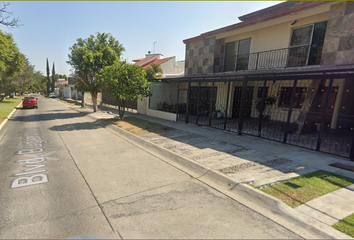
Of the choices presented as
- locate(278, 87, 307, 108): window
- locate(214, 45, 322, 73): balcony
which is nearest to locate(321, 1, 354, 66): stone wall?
locate(214, 45, 322, 73): balcony

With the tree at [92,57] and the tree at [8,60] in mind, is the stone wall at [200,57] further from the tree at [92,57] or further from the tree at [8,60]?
the tree at [8,60]

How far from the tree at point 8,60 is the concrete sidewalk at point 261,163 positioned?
1162 centimetres

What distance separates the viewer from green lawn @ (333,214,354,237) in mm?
2648

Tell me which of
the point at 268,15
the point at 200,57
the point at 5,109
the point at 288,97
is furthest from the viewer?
the point at 5,109

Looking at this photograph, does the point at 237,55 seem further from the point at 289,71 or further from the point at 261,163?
the point at 261,163

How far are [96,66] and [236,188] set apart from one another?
1610 centimetres

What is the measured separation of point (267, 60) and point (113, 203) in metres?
11.7

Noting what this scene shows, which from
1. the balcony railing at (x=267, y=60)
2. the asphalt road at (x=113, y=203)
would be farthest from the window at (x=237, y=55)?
the asphalt road at (x=113, y=203)

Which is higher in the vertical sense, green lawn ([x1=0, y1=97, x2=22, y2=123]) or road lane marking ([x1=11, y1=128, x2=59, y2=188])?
road lane marking ([x1=11, y1=128, x2=59, y2=188])

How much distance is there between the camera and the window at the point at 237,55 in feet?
40.9

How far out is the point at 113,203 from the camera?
343cm

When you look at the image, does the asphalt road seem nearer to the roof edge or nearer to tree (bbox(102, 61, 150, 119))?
tree (bbox(102, 61, 150, 119))

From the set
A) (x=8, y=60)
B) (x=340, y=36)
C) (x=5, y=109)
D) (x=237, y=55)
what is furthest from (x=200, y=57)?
(x=5, y=109)

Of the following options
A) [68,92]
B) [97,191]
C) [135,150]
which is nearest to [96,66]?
[135,150]
